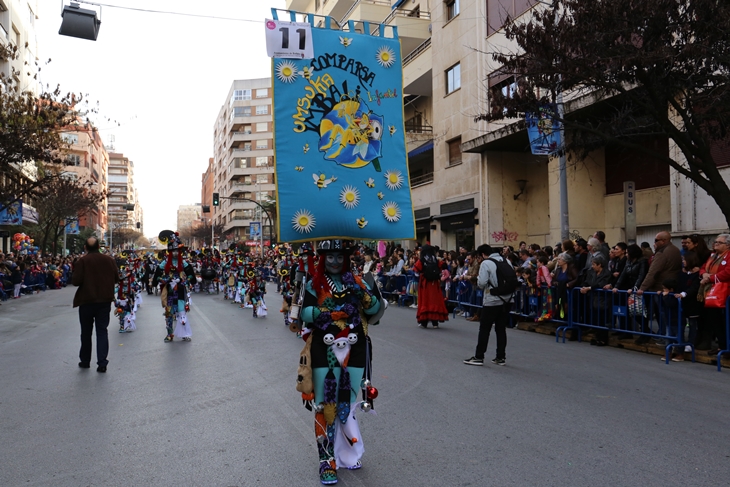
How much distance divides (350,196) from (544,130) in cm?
841

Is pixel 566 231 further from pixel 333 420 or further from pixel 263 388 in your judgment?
pixel 333 420

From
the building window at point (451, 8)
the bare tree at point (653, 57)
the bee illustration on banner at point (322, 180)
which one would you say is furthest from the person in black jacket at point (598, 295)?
the building window at point (451, 8)

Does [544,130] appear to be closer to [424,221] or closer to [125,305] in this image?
[125,305]

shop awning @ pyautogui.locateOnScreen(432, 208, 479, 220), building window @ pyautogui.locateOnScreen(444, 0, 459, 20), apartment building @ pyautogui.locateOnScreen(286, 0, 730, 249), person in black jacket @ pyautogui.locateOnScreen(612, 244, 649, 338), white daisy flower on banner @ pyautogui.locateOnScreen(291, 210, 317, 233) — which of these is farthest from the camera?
building window @ pyautogui.locateOnScreen(444, 0, 459, 20)

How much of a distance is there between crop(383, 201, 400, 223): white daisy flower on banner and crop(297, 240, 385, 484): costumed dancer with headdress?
0.79 metres

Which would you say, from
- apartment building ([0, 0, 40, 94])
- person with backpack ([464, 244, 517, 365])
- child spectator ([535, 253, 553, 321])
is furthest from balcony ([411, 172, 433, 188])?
apartment building ([0, 0, 40, 94])

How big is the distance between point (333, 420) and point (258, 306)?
39.5ft

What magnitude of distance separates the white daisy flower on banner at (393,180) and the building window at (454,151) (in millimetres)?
21511

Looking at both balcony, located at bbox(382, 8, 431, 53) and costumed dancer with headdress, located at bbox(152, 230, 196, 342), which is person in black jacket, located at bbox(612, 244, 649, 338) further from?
balcony, located at bbox(382, 8, 431, 53)

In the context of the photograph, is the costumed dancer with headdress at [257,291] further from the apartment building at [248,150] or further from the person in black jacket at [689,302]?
the apartment building at [248,150]

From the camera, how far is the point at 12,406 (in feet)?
21.4

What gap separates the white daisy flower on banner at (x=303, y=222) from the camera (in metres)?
4.84

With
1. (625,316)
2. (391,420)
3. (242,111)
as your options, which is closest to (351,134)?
(391,420)

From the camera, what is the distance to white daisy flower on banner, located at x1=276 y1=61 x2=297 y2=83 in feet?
17.7
